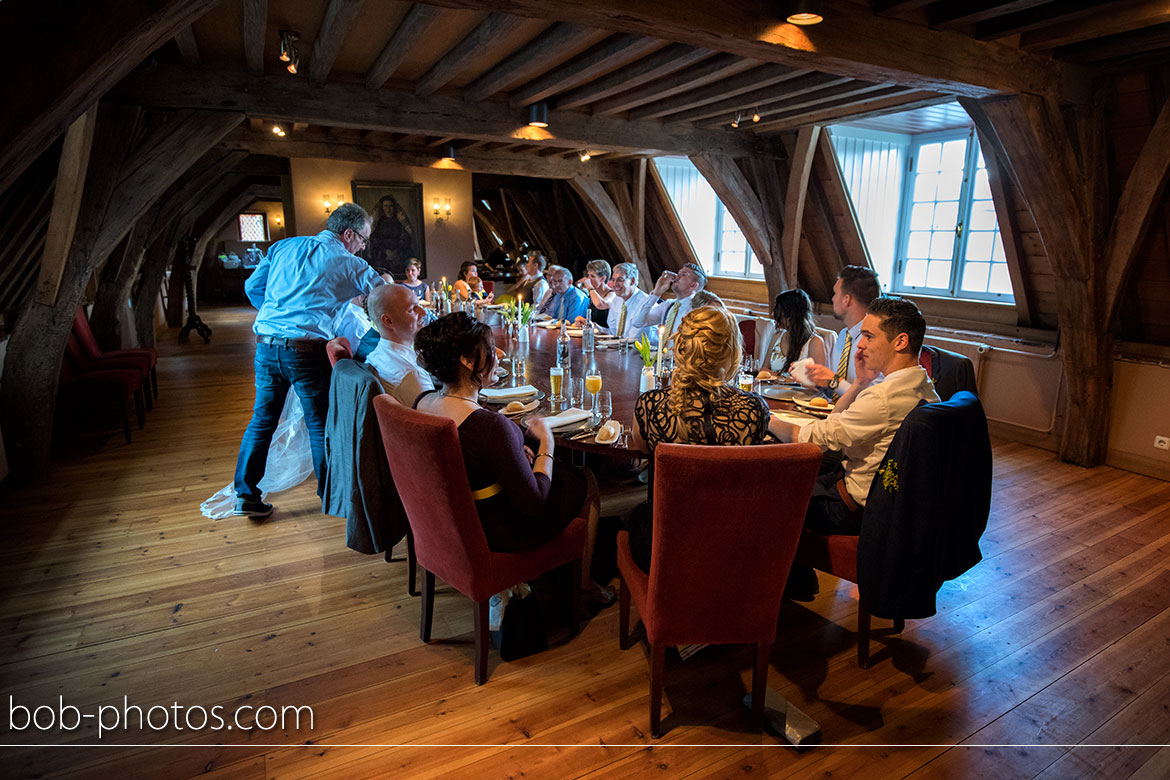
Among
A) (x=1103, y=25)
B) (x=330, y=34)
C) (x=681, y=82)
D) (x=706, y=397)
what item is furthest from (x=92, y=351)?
(x=1103, y=25)

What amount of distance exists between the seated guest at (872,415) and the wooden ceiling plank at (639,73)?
1939 mm

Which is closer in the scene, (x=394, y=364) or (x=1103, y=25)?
(x=394, y=364)

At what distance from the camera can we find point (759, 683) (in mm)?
2062

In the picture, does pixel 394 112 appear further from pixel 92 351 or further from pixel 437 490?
pixel 437 490

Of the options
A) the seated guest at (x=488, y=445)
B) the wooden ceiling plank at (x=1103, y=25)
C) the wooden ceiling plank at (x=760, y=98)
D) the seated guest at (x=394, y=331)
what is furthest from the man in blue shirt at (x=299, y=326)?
the wooden ceiling plank at (x=1103, y=25)

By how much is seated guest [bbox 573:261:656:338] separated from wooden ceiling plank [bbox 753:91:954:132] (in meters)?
2.03

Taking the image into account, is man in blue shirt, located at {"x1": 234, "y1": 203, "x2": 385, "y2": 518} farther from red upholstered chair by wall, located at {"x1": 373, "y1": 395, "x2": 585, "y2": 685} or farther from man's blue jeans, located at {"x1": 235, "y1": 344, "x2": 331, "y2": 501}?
red upholstered chair by wall, located at {"x1": 373, "y1": 395, "x2": 585, "y2": 685}

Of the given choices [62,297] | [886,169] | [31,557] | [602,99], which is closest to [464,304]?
[602,99]

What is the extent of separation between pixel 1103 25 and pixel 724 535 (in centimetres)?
330

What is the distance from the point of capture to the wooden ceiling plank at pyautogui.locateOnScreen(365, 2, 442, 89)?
348cm

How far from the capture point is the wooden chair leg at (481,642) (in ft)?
7.28

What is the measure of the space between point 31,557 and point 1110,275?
21.2ft

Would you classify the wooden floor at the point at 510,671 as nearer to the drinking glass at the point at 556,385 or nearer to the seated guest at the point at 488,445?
the seated guest at the point at 488,445

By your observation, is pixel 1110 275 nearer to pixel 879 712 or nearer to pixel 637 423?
pixel 879 712
